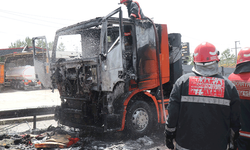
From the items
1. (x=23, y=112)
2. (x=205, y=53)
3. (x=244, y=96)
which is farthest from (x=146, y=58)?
(x=23, y=112)

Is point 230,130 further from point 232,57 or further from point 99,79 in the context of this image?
point 232,57

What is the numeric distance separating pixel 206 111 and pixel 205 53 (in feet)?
1.81

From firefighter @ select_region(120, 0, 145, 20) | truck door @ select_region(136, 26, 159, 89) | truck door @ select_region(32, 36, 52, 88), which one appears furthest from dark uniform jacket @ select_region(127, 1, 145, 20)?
truck door @ select_region(32, 36, 52, 88)

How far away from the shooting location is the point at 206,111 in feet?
6.69

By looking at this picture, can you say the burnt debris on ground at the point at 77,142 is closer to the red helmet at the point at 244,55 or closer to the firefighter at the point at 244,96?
the firefighter at the point at 244,96

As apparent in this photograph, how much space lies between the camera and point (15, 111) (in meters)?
5.44

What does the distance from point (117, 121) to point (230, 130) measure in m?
2.54

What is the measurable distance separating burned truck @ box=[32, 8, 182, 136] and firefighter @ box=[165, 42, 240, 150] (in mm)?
2097

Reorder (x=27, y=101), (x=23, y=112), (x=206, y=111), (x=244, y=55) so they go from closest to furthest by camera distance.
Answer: (x=206, y=111), (x=244, y=55), (x=23, y=112), (x=27, y=101)

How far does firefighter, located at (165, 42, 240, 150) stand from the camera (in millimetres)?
2035

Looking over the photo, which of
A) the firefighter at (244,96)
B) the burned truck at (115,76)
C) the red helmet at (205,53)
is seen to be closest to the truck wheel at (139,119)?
the burned truck at (115,76)

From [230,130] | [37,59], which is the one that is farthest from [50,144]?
[230,130]

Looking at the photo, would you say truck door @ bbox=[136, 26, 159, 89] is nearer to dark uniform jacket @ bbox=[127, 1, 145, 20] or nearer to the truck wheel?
dark uniform jacket @ bbox=[127, 1, 145, 20]

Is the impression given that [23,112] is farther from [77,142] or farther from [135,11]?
[135,11]
